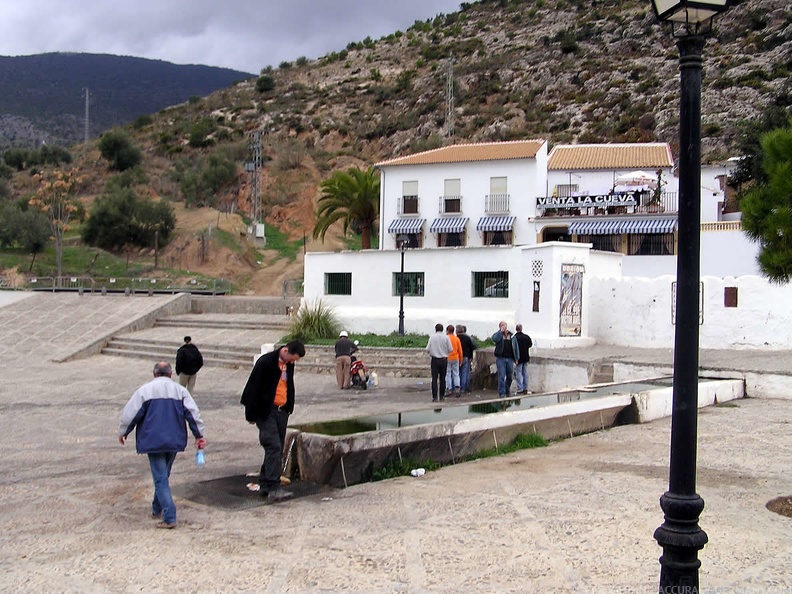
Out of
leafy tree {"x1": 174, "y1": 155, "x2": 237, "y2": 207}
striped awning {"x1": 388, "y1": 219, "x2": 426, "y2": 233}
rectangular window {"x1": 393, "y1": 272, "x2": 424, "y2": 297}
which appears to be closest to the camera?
rectangular window {"x1": 393, "y1": 272, "x2": 424, "y2": 297}

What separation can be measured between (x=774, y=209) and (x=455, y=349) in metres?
10.7

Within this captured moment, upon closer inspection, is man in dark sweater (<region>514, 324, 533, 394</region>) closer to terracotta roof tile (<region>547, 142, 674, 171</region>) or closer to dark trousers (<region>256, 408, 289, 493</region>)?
dark trousers (<region>256, 408, 289, 493</region>)

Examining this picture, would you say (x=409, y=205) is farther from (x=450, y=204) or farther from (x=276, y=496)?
(x=276, y=496)

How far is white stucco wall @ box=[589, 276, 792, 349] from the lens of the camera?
19.8 meters

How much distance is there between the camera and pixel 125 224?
49875 millimetres

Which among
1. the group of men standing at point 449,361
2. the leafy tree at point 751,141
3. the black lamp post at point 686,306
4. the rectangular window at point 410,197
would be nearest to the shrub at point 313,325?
the group of men standing at point 449,361

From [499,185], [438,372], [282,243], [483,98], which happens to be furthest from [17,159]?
[438,372]

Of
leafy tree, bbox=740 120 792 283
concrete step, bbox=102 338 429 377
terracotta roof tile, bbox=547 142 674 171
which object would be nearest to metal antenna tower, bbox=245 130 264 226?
terracotta roof tile, bbox=547 142 674 171

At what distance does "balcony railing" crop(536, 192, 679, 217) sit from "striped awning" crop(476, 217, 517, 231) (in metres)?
1.45

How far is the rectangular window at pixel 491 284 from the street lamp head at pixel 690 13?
20183mm

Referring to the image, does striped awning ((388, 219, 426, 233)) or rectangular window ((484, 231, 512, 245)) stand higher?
striped awning ((388, 219, 426, 233))

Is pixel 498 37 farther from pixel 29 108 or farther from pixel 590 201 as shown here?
pixel 29 108

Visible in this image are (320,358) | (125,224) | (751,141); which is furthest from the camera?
(125,224)

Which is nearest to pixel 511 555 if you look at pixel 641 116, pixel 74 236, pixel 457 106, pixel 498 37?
pixel 74 236
